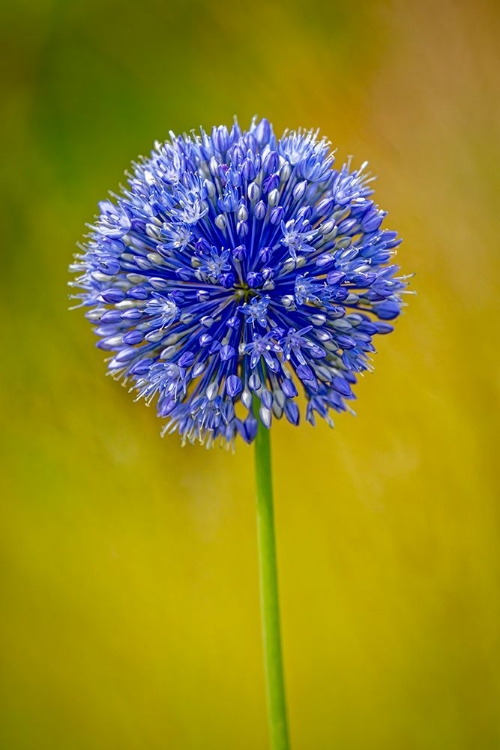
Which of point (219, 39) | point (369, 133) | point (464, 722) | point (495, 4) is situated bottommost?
point (464, 722)

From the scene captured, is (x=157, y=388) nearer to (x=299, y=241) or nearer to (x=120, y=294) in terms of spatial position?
(x=120, y=294)

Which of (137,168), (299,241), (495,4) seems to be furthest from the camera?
(495,4)

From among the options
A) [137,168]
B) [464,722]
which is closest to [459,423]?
[464,722]

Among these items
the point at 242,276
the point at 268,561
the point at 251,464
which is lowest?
the point at 268,561

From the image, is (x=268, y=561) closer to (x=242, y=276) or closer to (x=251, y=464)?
(x=242, y=276)

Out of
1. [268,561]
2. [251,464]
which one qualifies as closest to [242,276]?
[268,561]

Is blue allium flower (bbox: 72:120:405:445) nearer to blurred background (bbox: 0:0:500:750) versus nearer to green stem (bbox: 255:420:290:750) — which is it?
green stem (bbox: 255:420:290:750)

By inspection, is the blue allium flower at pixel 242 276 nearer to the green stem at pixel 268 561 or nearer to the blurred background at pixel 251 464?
the green stem at pixel 268 561
